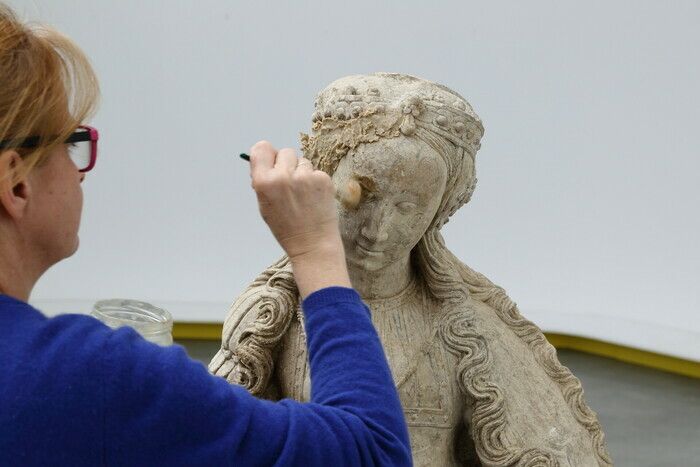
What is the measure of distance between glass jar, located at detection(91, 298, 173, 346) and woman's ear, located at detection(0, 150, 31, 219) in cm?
60

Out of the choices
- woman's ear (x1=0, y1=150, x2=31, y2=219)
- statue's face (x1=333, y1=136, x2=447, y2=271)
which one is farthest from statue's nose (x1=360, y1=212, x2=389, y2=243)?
woman's ear (x1=0, y1=150, x2=31, y2=219)

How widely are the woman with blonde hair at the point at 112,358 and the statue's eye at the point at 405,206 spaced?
0.65 meters

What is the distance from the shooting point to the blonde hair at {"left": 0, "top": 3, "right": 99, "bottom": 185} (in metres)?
1.40

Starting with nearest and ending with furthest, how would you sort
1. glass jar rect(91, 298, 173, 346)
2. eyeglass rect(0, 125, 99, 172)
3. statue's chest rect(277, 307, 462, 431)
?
eyeglass rect(0, 125, 99, 172) < glass jar rect(91, 298, 173, 346) < statue's chest rect(277, 307, 462, 431)

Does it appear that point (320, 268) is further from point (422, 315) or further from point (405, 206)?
point (422, 315)

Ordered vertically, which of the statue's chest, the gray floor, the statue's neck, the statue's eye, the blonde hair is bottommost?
the gray floor

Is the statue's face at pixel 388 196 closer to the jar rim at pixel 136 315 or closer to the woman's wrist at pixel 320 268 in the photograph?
the jar rim at pixel 136 315

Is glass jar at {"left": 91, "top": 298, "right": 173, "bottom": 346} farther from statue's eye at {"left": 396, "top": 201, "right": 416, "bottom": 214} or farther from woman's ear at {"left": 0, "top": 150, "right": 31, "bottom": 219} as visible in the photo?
woman's ear at {"left": 0, "top": 150, "right": 31, "bottom": 219}

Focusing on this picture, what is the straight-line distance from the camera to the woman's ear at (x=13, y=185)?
4.57 feet

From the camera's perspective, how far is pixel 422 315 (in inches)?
95.5

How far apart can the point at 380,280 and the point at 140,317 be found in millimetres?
477

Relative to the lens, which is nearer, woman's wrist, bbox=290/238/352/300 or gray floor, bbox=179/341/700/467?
woman's wrist, bbox=290/238/352/300

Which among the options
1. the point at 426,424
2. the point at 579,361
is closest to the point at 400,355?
the point at 426,424

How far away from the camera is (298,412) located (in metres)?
1.44
